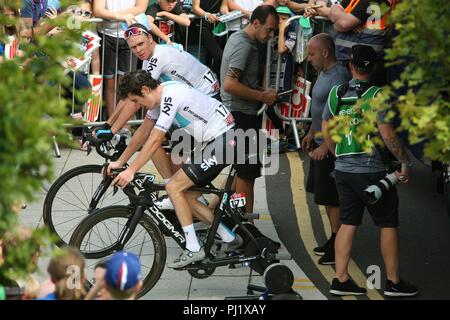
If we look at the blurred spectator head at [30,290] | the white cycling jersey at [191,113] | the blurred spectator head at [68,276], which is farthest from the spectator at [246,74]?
the blurred spectator head at [68,276]

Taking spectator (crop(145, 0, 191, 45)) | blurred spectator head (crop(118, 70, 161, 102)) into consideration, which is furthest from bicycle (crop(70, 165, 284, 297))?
spectator (crop(145, 0, 191, 45))

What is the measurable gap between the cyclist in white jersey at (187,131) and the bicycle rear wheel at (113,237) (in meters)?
0.19

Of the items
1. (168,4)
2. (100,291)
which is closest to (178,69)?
(168,4)

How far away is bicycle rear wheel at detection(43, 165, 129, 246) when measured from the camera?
9766 millimetres

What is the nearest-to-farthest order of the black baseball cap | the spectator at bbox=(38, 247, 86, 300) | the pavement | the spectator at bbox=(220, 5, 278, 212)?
1. the spectator at bbox=(38, 247, 86, 300)
2. the black baseball cap
3. the pavement
4. the spectator at bbox=(220, 5, 278, 212)

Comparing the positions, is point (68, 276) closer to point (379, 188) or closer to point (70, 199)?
point (379, 188)

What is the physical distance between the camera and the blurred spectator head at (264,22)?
10227 mm

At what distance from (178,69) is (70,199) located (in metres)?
1.58

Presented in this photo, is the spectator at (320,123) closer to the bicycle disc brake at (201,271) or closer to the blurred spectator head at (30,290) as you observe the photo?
the bicycle disc brake at (201,271)

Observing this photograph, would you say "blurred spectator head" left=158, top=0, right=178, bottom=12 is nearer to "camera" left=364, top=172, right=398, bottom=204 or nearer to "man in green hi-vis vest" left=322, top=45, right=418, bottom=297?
"man in green hi-vis vest" left=322, top=45, right=418, bottom=297

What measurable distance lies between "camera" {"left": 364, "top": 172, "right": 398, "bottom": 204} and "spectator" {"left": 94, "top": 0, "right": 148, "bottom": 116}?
466cm

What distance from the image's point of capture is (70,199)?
1041 centimetres
